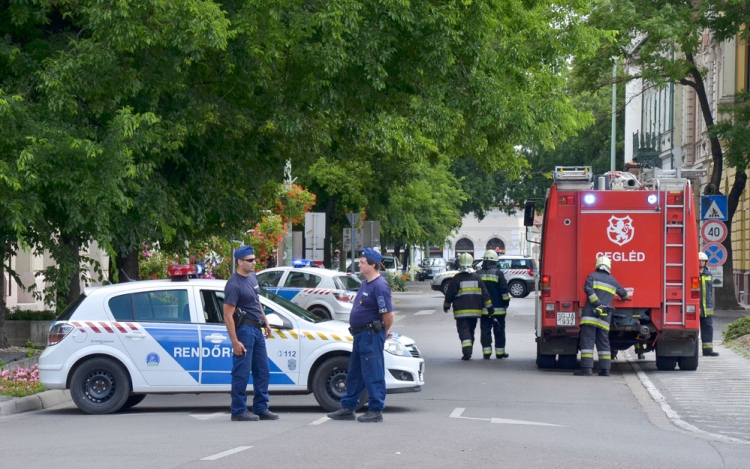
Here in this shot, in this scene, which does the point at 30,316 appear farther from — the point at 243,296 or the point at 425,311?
the point at 425,311

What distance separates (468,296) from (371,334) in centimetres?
836

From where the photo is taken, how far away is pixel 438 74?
55.4ft

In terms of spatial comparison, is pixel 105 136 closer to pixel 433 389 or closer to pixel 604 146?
pixel 433 389

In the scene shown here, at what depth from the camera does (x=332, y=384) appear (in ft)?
40.5

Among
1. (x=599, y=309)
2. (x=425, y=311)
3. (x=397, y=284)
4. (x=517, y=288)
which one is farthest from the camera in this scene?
(x=397, y=284)

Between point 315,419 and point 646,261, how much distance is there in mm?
7086

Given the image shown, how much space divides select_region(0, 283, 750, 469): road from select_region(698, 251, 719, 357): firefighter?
2.17 meters

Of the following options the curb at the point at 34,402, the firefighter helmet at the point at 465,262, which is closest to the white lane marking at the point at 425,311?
the firefighter helmet at the point at 465,262

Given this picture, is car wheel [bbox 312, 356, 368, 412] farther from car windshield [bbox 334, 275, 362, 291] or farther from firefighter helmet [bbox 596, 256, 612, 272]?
car windshield [bbox 334, 275, 362, 291]

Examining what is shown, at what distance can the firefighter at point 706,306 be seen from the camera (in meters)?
19.1

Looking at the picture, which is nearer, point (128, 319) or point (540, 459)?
point (540, 459)

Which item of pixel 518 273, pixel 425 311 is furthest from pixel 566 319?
pixel 518 273

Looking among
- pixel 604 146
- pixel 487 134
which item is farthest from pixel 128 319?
pixel 604 146

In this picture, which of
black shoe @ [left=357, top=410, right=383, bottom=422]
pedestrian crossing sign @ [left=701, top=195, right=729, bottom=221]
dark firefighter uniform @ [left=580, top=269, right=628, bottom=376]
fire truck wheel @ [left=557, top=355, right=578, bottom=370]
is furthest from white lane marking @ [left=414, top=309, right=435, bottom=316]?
black shoe @ [left=357, top=410, right=383, bottom=422]
